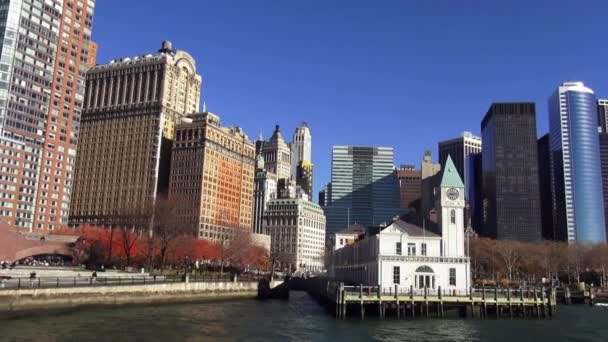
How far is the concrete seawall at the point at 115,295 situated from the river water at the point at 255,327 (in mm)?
1842

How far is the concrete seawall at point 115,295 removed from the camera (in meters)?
61.7

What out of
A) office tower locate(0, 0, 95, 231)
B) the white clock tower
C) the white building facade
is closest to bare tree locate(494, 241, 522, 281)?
the white clock tower

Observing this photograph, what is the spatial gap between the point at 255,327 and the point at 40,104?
144 m

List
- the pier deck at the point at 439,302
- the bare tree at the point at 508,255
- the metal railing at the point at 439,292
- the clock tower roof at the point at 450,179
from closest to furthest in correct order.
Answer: the pier deck at the point at 439,302 → the metal railing at the point at 439,292 → the clock tower roof at the point at 450,179 → the bare tree at the point at 508,255

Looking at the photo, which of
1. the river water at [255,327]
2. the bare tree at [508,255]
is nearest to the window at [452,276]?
the river water at [255,327]

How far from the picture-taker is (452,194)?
86.3 metres

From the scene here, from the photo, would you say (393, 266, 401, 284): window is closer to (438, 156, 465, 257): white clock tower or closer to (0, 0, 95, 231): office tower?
(438, 156, 465, 257): white clock tower

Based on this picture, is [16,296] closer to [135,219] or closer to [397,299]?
[397,299]

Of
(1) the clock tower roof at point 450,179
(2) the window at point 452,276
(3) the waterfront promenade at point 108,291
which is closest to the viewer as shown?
(3) the waterfront promenade at point 108,291

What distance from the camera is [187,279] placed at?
93.1 meters

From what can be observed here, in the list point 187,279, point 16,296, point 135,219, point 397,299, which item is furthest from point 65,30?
point 397,299

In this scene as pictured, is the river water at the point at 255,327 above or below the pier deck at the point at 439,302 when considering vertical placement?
below

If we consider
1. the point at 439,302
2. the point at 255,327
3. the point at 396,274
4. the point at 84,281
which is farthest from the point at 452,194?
the point at 84,281

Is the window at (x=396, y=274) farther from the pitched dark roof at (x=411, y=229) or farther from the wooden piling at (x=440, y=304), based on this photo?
the wooden piling at (x=440, y=304)
